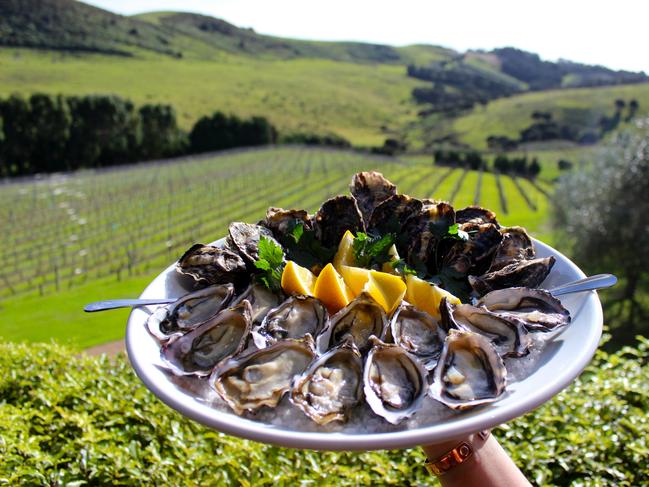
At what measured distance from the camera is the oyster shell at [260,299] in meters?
2.18

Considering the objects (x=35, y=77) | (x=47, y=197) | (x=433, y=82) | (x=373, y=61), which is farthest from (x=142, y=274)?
(x=373, y=61)

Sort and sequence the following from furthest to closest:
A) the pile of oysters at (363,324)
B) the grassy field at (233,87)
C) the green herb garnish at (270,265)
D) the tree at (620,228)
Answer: the grassy field at (233,87)
the tree at (620,228)
the green herb garnish at (270,265)
the pile of oysters at (363,324)

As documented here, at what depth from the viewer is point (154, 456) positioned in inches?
107

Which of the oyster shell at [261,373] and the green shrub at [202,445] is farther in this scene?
the green shrub at [202,445]

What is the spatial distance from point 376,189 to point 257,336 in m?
1.22

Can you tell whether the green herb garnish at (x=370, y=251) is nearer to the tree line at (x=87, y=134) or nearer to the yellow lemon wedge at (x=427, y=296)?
the yellow lemon wedge at (x=427, y=296)

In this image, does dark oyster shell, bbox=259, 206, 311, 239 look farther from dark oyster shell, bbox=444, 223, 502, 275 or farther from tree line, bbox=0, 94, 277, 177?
tree line, bbox=0, 94, 277, 177

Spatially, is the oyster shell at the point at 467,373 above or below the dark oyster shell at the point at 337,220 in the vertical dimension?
below

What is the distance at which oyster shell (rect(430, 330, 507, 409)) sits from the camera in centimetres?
161

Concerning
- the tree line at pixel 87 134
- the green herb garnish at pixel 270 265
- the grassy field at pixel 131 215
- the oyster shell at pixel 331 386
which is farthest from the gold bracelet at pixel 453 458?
the tree line at pixel 87 134

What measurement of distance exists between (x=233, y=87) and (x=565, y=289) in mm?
107338

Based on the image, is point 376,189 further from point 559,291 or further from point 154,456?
point 154,456

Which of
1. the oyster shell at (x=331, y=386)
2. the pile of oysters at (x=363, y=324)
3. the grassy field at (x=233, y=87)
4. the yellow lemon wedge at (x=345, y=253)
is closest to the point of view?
the oyster shell at (x=331, y=386)

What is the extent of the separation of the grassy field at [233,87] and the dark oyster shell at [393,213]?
256ft
